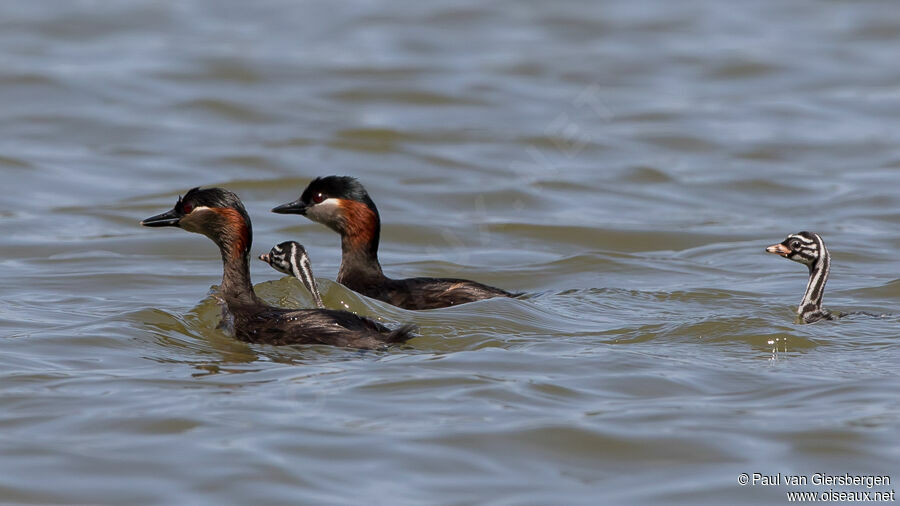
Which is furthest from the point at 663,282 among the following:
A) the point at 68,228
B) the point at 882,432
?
the point at 68,228

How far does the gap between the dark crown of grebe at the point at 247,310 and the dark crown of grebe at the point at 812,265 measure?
275cm

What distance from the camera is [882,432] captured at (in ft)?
24.6

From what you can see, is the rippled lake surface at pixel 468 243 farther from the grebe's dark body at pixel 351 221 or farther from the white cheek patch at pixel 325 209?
the white cheek patch at pixel 325 209

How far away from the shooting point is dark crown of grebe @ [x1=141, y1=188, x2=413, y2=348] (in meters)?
8.80

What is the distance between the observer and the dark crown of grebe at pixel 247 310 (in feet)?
28.9

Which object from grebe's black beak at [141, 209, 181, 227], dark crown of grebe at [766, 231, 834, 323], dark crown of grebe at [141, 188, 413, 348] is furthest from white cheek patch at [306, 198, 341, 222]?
dark crown of grebe at [766, 231, 834, 323]

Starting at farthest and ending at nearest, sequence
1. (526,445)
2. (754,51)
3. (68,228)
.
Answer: (754,51)
(68,228)
(526,445)

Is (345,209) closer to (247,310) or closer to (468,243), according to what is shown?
(247,310)

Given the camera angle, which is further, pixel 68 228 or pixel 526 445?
pixel 68 228

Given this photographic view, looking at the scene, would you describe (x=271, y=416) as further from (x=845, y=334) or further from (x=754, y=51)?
(x=754, y=51)

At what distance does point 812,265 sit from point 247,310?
150 inches

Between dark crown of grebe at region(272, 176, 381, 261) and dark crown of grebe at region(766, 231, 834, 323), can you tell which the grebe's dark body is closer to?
dark crown of grebe at region(272, 176, 381, 261)

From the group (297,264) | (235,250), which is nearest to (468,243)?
(297,264)

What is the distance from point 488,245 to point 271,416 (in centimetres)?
638
